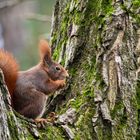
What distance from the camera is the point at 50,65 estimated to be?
145 inches

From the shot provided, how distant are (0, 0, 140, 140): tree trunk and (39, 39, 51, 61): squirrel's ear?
0.39ft

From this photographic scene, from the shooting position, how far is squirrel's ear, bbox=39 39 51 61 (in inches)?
138

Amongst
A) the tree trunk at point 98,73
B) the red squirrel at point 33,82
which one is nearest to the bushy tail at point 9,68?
the red squirrel at point 33,82

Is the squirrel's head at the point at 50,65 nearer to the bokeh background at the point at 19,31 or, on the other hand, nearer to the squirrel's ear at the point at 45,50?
the squirrel's ear at the point at 45,50

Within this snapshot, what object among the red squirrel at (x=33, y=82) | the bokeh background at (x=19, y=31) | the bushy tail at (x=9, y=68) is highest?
the bushy tail at (x=9, y=68)

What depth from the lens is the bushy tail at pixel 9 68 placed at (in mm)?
3053

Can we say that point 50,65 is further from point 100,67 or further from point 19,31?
point 19,31

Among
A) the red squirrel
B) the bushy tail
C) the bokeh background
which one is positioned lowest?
the bokeh background

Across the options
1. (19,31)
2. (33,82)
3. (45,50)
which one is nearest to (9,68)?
(33,82)

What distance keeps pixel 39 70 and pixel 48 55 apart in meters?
0.11

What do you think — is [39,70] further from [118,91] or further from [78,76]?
[118,91]

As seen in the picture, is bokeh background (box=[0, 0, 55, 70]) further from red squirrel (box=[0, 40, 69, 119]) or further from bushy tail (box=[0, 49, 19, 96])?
bushy tail (box=[0, 49, 19, 96])

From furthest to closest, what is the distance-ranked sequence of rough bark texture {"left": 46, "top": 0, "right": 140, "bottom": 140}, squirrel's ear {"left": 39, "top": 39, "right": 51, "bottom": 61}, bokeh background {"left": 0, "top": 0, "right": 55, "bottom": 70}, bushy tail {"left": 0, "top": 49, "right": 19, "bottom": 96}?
1. bokeh background {"left": 0, "top": 0, "right": 55, "bottom": 70}
2. squirrel's ear {"left": 39, "top": 39, "right": 51, "bottom": 61}
3. rough bark texture {"left": 46, "top": 0, "right": 140, "bottom": 140}
4. bushy tail {"left": 0, "top": 49, "right": 19, "bottom": 96}

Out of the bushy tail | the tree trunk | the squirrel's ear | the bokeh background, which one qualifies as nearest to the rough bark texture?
the tree trunk
